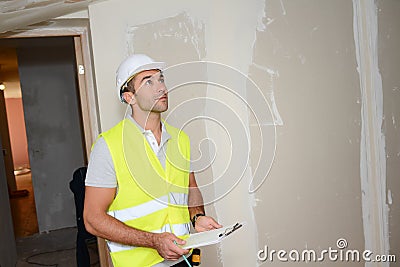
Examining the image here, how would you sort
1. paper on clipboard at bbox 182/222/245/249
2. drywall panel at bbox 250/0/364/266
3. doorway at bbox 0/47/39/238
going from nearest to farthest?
paper on clipboard at bbox 182/222/245/249 < drywall panel at bbox 250/0/364/266 < doorway at bbox 0/47/39/238

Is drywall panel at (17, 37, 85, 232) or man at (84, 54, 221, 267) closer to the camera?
man at (84, 54, 221, 267)

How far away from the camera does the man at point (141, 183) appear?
4.98ft

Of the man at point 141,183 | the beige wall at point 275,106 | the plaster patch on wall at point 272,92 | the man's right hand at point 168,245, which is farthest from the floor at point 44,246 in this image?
the man's right hand at point 168,245

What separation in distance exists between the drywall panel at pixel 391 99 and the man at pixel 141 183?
1357 mm

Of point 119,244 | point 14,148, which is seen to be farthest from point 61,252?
point 14,148

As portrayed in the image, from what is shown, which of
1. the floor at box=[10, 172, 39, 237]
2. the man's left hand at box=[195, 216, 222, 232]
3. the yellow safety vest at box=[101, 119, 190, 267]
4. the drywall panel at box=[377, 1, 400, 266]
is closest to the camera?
the yellow safety vest at box=[101, 119, 190, 267]

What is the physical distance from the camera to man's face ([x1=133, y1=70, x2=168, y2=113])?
1.62 m

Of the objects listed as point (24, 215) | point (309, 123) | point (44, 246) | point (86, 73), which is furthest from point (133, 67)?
point (24, 215)

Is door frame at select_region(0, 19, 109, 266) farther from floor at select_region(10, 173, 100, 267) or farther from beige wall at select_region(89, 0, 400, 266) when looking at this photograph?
floor at select_region(10, 173, 100, 267)

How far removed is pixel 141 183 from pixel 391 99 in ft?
5.35

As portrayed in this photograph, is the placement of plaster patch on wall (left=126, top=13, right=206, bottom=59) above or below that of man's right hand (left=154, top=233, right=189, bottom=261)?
above

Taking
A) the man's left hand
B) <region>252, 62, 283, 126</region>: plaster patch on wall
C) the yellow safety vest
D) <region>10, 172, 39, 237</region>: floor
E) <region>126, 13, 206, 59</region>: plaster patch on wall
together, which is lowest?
<region>10, 172, 39, 237</region>: floor

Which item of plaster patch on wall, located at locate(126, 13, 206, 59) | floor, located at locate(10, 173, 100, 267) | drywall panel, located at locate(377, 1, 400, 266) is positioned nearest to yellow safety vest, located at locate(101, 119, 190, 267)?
plaster patch on wall, located at locate(126, 13, 206, 59)

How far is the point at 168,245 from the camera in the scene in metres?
1.47
